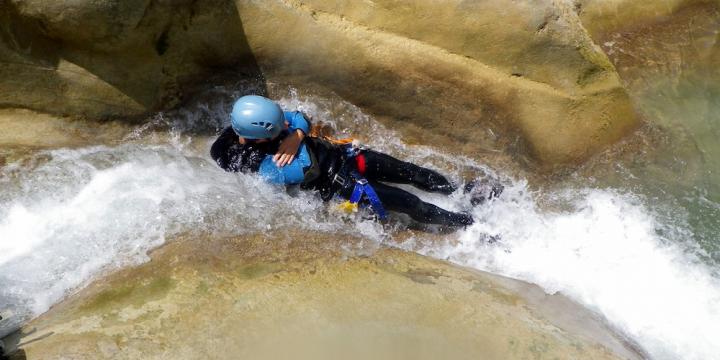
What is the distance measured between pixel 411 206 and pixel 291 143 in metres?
1.17

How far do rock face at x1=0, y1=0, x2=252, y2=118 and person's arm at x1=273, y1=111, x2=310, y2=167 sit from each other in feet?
3.14

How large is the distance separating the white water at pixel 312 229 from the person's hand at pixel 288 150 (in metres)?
0.34

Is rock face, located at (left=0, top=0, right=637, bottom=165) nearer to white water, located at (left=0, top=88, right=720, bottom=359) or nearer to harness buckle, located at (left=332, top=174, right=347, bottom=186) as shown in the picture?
white water, located at (left=0, top=88, right=720, bottom=359)

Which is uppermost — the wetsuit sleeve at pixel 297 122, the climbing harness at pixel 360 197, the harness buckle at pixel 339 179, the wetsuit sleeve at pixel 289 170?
the wetsuit sleeve at pixel 297 122

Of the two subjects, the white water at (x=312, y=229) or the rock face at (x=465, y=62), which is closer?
the white water at (x=312, y=229)

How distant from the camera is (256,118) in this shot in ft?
14.4

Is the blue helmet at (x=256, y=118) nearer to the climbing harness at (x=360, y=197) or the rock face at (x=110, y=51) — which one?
the climbing harness at (x=360, y=197)

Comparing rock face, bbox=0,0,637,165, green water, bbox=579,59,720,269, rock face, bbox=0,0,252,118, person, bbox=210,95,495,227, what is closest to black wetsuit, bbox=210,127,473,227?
person, bbox=210,95,495,227

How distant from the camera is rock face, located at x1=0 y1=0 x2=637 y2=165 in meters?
4.84

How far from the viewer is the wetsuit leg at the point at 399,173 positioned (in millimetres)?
5066

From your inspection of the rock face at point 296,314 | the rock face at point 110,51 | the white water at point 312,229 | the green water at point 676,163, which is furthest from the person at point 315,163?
the green water at point 676,163

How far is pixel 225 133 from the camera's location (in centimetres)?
476

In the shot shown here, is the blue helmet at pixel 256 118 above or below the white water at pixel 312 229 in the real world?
above

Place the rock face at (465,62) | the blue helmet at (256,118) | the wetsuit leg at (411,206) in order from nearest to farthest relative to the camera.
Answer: the blue helmet at (256,118)
the wetsuit leg at (411,206)
the rock face at (465,62)
